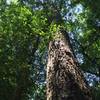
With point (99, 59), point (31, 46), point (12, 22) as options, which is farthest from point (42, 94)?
point (12, 22)

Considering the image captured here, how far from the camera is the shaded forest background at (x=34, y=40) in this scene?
14027 mm

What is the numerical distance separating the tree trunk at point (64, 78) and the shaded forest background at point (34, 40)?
129 inches

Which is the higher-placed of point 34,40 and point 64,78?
point 34,40

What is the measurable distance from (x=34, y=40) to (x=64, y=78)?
11.1m

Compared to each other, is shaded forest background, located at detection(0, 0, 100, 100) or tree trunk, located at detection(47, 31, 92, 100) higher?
shaded forest background, located at detection(0, 0, 100, 100)

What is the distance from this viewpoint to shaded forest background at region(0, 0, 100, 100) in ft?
46.0

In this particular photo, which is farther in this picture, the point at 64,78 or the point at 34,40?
the point at 34,40

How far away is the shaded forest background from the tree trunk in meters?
3.26

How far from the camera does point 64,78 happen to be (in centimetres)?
645

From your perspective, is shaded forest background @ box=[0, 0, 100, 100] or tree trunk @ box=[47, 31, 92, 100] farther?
shaded forest background @ box=[0, 0, 100, 100]

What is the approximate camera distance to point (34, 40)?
57.0 ft

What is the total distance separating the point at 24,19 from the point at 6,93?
418 centimetres

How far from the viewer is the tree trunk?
5.97 m

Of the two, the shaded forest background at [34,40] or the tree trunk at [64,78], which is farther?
the shaded forest background at [34,40]
